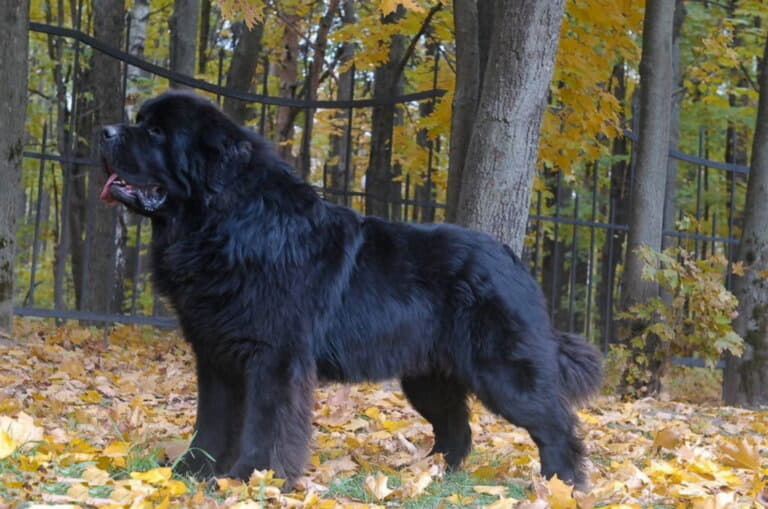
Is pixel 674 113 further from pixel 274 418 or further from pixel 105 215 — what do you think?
pixel 274 418

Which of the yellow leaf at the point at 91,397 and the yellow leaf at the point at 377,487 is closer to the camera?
the yellow leaf at the point at 377,487

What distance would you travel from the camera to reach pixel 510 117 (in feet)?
18.6

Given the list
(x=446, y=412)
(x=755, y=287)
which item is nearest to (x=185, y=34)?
(x=755, y=287)

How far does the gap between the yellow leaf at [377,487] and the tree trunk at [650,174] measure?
4494 mm

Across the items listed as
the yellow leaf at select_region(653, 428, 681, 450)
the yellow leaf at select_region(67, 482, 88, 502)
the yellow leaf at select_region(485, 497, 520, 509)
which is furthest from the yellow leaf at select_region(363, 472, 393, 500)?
the yellow leaf at select_region(653, 428, 681, 450)

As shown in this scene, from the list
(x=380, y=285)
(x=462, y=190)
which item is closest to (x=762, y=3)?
(x=462, y=190)

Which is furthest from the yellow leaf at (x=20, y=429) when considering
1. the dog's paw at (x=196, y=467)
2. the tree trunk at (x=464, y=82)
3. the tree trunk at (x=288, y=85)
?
the tree trunk at (x=288, y=85)

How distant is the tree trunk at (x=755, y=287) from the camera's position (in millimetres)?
7656

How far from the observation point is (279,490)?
3383 mm

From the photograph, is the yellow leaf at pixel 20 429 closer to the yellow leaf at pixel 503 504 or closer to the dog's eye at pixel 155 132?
the dog's eye at pixel 155 132

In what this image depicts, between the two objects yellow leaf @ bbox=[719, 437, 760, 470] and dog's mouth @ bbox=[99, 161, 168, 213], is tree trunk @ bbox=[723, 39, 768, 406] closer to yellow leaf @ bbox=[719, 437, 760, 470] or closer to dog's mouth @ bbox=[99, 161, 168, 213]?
yellow leaf @ bbox=[719, 437, 760, 470]

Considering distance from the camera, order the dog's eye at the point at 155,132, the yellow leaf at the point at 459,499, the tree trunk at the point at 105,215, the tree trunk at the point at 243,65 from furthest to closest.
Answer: the tree trunk at the point at 243,65 → the tree trunk at the point at 105,215 → the dog's eye at the point at 155,132 → the yellow leaf at the point at 459,499

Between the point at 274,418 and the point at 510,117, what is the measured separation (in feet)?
9.17

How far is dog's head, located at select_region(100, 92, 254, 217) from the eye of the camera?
12.1 ft
